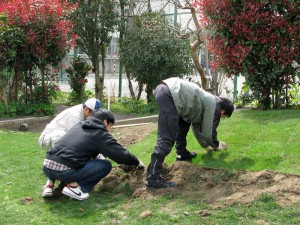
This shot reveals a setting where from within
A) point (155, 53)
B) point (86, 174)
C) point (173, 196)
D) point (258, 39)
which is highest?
point (258, 39)

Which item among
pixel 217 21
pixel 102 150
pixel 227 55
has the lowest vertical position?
pixel 102 150

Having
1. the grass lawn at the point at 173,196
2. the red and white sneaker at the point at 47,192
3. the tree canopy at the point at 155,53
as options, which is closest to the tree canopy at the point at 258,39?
the grass lawn at the point at 173,196

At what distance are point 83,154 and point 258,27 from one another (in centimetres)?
553

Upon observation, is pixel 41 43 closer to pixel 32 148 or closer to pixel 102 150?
pixel 32 148

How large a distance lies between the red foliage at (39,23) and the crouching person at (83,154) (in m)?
6.57

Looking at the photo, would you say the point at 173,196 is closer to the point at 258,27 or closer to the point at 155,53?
the point at 258,27

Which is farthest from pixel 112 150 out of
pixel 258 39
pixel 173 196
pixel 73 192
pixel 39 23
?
pixel 39 23

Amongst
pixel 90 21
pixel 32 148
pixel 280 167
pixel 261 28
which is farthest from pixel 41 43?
pixel 280 167

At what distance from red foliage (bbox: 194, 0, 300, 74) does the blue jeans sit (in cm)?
504

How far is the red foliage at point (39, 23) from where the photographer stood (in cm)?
1155

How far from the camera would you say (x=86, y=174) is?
18.4 feet

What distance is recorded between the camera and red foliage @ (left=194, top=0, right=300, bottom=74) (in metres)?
9.46

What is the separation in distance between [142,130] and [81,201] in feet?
12.4

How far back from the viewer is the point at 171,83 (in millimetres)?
5938
